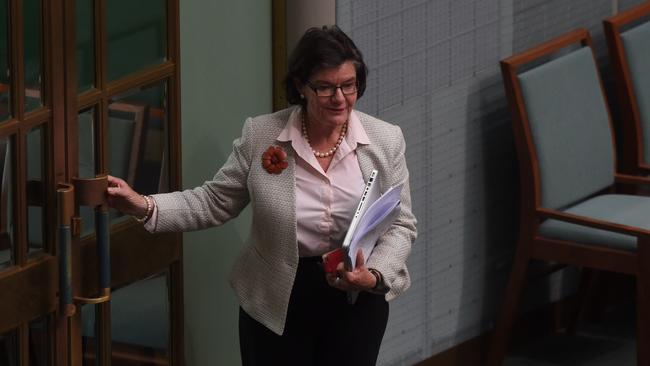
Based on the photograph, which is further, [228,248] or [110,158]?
[228,248]

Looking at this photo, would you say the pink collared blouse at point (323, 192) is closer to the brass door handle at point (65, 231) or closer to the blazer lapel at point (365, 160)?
the blazer lapel at point (365, 160)

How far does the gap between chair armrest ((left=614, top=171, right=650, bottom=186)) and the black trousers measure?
172 centimetres

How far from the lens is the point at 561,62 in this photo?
4.98m

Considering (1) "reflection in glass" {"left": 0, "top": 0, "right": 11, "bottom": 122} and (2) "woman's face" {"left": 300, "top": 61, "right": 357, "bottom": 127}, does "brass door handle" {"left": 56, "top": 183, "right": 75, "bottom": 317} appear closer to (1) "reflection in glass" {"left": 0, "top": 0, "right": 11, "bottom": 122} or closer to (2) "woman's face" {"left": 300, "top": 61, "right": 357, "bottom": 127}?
(1) "reflection in glass" {"left": 0, "top": 0, "right": 11, "bottom": 122}

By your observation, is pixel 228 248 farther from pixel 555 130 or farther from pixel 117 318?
pixel 555 130

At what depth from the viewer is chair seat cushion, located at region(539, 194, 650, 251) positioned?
4855mm

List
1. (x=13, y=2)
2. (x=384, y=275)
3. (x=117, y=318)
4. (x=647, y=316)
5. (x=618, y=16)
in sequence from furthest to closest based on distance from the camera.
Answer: (x=618, y=16)
(x=647, y=316)
(x=117, y=318)
(x=384, y=275)
(x=13, y=2)

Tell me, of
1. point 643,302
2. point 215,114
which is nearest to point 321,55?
point 215,114

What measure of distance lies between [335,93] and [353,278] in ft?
1.41

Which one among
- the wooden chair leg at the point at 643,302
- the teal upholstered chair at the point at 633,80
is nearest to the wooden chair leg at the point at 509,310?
the wooden chair leg at the point at 643,302

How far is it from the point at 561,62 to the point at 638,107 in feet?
1.54

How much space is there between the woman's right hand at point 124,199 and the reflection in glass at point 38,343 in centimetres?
32

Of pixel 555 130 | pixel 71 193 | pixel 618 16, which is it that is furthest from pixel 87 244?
pixel 618 16

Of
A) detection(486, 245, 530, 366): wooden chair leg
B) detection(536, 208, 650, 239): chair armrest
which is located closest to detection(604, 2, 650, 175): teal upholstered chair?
detection(536, 208, 650, 239): chair armrest
